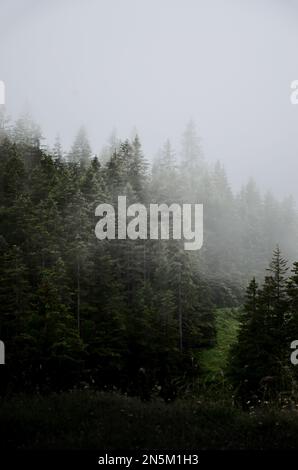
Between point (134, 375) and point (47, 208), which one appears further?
point (47, 208)

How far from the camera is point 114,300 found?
25891mm

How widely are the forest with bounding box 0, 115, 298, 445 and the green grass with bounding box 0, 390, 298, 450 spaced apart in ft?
2.66

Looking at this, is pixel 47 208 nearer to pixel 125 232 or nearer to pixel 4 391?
pixel 125 232

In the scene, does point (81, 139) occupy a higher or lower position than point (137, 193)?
higher

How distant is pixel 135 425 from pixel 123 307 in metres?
19.6

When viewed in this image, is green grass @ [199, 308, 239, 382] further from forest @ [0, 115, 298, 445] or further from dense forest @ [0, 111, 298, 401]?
dense forest @ [0, 111, 298, 401]

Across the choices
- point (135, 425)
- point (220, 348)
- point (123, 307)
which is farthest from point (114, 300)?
point (135, 425)

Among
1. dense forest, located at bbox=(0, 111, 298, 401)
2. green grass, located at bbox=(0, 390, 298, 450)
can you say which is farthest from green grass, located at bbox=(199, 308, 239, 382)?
green grass, located at bbox=(0, 390, 298, 450)

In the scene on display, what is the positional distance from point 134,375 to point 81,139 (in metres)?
45.0

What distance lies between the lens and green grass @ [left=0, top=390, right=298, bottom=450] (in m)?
6.39

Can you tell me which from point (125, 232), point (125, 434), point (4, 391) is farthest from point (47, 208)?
point (125, 434)

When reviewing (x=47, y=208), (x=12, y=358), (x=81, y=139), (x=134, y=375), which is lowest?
(x=134, y=375)

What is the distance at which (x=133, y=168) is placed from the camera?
4522cm
